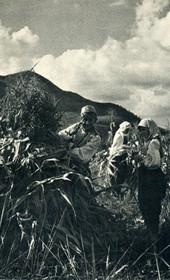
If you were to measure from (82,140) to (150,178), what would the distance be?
0.89 metres

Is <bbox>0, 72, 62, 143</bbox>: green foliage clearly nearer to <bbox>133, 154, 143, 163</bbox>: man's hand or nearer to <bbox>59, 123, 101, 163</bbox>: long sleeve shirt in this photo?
<bbox>59, 123, 101, 163</bbox>: long sleeve shirt

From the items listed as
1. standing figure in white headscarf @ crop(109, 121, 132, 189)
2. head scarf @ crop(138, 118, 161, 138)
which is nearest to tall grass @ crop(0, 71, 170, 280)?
head scarf @ crop(138, 118, 161, 138)

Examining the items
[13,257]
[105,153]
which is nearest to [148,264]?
[13,257]

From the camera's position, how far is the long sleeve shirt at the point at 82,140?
16.1ft

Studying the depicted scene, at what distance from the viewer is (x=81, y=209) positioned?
13.8 feet

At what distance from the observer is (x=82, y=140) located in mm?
5066

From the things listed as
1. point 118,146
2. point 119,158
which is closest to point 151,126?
point 119,158

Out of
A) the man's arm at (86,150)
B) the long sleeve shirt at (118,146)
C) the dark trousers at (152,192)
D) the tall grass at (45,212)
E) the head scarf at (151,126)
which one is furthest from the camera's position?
the long sleeve shirt at (118,146)

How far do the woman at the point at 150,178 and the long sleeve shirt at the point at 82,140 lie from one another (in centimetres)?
51

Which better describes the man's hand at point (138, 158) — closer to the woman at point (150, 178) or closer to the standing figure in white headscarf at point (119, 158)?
the woman at point (150, 178)

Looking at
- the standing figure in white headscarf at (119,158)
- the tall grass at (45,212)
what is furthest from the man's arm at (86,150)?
the standing figure in white headscarf at (119,158)

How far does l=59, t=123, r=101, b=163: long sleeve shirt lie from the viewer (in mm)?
4902

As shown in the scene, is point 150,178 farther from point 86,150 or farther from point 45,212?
point 45,212

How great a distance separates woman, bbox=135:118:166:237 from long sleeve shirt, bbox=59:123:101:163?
51 cm
